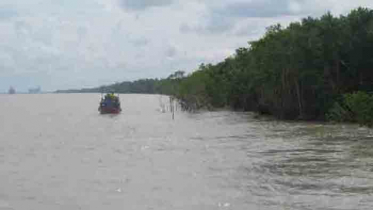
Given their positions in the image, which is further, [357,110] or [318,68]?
[318,68]

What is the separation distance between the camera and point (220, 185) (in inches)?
798

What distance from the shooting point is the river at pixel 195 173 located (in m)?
17.5

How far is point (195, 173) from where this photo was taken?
23438 mm

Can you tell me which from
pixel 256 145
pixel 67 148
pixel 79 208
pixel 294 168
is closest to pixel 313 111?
pixel 256 145

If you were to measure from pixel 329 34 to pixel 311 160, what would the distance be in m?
27.8

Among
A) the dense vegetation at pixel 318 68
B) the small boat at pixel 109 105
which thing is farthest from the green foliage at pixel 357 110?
the small boat at pixel 109 105

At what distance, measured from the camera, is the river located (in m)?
17.5

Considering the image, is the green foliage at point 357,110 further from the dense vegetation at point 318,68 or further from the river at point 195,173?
the river at point 195,173

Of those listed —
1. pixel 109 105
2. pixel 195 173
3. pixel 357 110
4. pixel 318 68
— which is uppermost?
pixel 318 68

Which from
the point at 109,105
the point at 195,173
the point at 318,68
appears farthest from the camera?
the point at 109,105

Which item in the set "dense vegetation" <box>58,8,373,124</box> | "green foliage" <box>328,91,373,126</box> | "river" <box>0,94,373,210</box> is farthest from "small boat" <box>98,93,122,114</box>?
"river" <box>0,94,373,210</box>

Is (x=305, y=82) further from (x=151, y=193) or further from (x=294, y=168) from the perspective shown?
(x=151, y=193)

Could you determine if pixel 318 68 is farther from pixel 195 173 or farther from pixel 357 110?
pixel 195 173

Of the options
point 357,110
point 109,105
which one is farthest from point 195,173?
point 109,105
